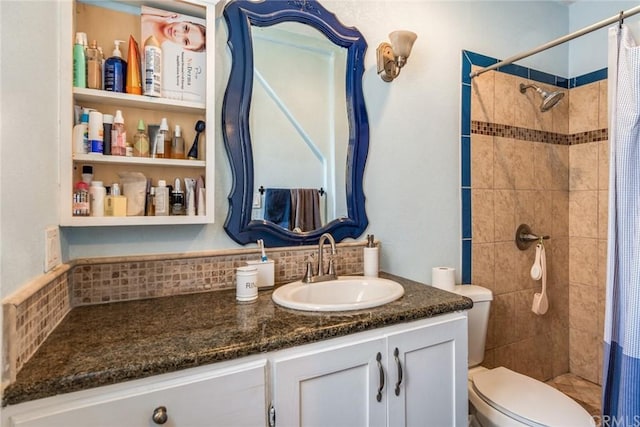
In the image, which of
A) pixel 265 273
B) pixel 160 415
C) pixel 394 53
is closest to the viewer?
pixel 160 415

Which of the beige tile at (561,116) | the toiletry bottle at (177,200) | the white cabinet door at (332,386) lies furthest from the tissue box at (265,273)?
the beige tile at (561,116)

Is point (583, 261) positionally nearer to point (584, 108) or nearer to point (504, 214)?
point (504, 214)

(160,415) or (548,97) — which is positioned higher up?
(548,97)

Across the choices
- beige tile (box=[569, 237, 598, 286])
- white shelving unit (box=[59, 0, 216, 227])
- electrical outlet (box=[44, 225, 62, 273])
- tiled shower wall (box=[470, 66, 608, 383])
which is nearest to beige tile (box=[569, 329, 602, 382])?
tiled shower wall (box=[470, 66, 608, 383])

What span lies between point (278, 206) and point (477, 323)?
3.71 feet

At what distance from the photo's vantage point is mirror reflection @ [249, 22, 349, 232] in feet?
4.80

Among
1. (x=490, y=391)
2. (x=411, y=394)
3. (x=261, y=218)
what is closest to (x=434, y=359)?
(x=411, y=394)

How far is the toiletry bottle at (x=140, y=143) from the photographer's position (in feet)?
4.00

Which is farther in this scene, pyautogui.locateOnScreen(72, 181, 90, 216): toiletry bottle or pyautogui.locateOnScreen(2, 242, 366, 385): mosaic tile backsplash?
pyautogui.locateOnScreen(72, 181, 90, 216): toiletry bottle

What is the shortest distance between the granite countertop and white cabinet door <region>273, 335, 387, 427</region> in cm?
5

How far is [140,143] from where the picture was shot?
1.22 metres

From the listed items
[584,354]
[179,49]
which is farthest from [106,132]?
→ [584,354]

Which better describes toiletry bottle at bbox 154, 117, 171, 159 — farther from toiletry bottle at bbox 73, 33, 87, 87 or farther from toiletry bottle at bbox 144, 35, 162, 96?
toiletry bottle at bbox 73, 33, 87, 87

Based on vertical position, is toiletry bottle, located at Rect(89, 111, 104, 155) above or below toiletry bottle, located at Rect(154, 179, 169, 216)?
above
